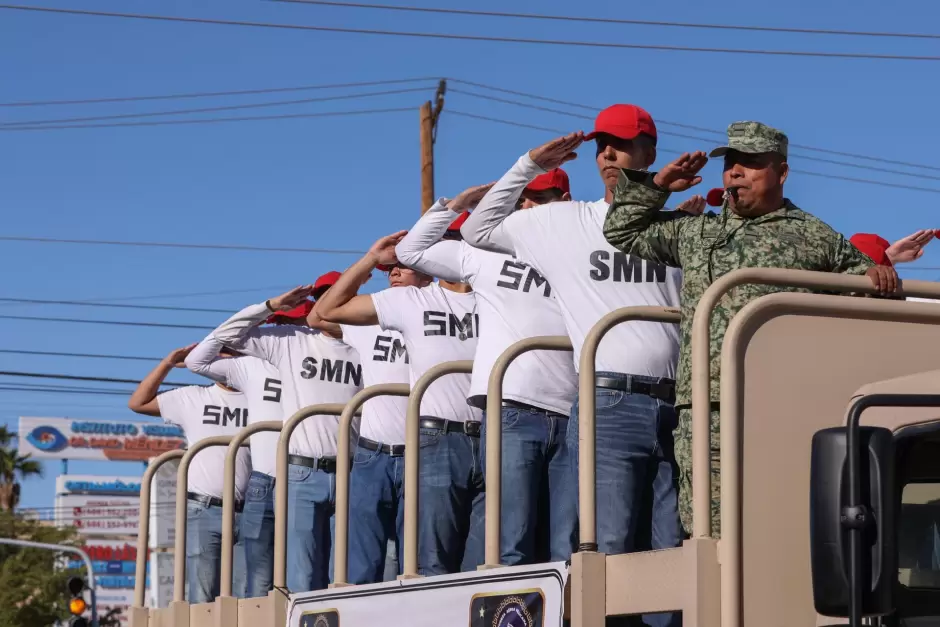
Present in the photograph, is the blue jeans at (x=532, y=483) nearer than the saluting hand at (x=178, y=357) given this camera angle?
Yes

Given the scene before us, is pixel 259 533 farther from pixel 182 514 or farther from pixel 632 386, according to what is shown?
pixel 632 386

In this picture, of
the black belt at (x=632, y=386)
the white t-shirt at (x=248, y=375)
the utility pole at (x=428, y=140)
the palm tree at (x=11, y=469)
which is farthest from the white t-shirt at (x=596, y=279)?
the palm tree at (x=11, y=469)

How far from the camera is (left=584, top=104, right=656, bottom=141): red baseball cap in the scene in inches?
223

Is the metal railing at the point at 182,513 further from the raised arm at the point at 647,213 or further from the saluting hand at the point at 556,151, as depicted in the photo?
the raised arm at the point at 647,213

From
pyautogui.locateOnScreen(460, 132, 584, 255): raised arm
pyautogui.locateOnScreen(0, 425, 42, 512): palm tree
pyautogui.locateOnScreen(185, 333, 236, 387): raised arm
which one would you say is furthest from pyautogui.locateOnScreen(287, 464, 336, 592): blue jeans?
pyautogui.locateOnScreen(0, 425, 42, 512): palm tree

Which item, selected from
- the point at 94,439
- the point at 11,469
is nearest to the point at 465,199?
the point at 11,469

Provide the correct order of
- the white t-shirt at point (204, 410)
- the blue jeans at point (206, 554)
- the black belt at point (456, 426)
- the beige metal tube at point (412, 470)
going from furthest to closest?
the white t-shirt at point (204, 410), the blue jeans at point (206, 554), the black belt at point (456, 426), the beige metal tube at point (412, 470)

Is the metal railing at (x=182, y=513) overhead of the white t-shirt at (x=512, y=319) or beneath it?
beneath

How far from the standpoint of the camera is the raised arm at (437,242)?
6879 mm

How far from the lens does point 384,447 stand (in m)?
7.35

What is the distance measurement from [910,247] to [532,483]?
2137 mm

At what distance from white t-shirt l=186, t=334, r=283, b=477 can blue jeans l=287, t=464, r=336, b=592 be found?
63 centimetres

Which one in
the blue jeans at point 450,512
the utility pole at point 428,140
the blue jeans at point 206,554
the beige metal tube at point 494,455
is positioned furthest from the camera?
the utility pole at point 428,140

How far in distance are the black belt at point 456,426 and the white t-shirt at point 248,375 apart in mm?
2160
